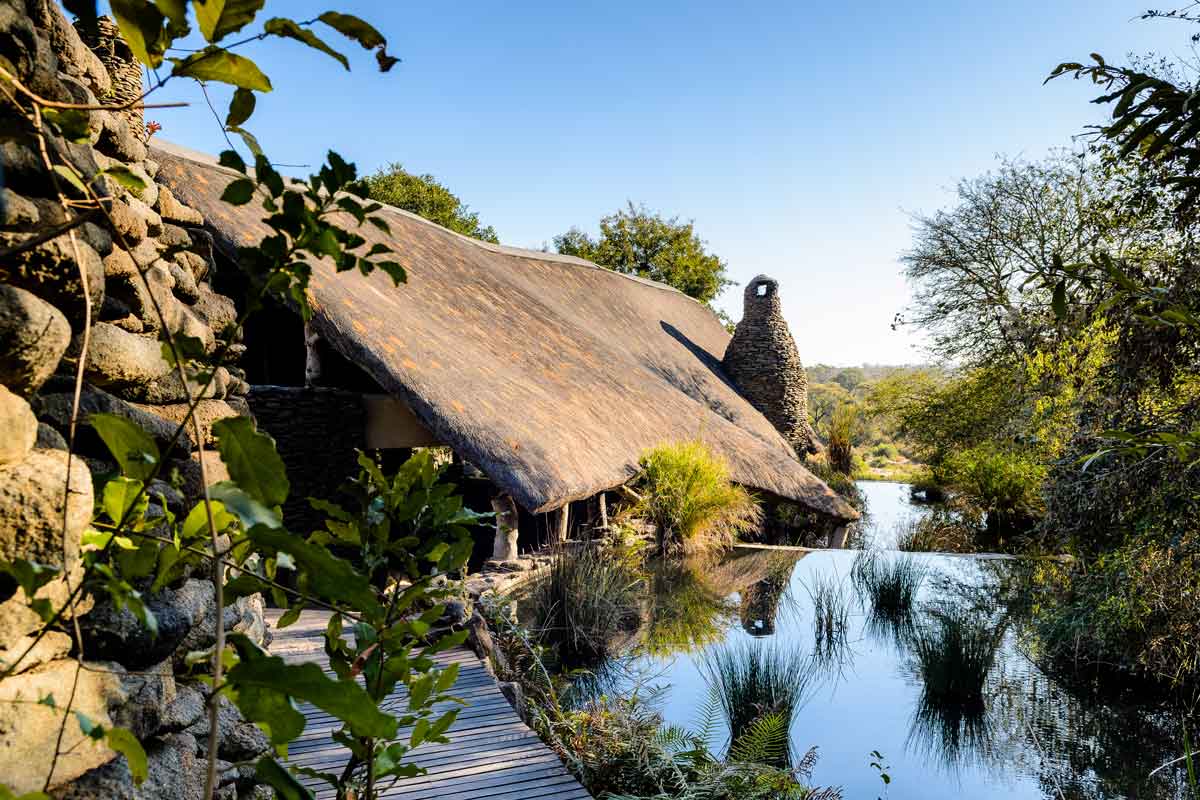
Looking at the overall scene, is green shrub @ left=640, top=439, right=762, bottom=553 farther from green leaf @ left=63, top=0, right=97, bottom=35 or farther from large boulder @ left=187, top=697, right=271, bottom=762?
green leaf @ left=63, top=0, right=97, bottom=35

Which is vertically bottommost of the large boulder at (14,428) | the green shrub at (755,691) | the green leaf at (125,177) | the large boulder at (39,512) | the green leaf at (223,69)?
the green shrub at (755,691)

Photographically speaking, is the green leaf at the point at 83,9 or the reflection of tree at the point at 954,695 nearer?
the green leaf at the point at 83,9

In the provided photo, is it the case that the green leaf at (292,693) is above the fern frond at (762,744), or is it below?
above

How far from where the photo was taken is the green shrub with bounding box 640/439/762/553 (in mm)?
8289

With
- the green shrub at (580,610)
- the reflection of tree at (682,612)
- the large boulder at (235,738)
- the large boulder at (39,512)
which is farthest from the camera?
the reflection of tree at (682,612)

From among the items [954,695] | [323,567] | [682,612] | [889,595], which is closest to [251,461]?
[323,567]

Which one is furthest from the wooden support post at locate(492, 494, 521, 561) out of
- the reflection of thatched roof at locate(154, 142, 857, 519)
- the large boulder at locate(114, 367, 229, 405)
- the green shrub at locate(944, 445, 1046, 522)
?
the green shrub at locate(944, 445, 1046, 522)

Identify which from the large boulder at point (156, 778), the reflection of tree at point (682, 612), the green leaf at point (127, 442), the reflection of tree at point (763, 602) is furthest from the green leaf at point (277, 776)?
the reflection of tree at point (763, 602)

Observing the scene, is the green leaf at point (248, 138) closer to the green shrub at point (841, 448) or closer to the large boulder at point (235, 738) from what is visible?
the large boulder at point (235, 738)

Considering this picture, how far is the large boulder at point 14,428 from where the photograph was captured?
98cm

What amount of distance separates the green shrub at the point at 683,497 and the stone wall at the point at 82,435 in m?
6.47

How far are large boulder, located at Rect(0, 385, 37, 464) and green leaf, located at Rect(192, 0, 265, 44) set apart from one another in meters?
0.55

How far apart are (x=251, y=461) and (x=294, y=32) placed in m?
0.40

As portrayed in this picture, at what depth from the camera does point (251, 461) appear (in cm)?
72
